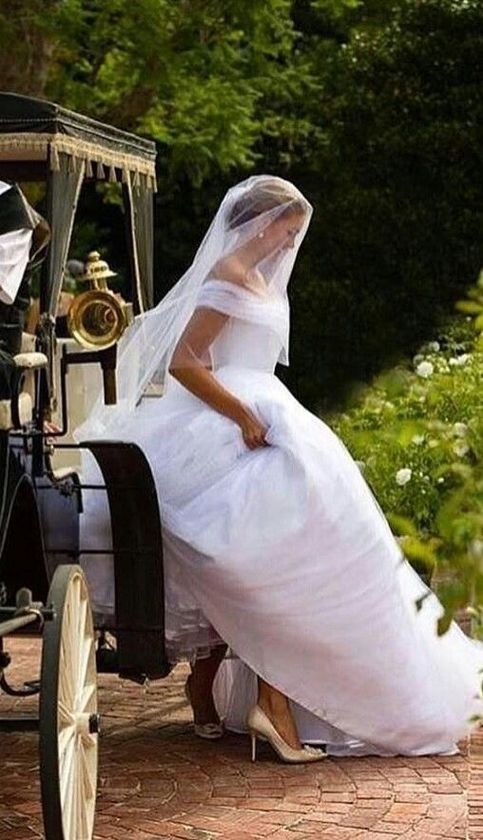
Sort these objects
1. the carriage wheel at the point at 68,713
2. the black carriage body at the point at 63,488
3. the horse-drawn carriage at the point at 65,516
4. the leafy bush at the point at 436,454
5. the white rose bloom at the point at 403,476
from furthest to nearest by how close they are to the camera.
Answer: the white rose bloom at the point at 403,476
the black carriage body at the point at 63,488
the horse-drawn carriage at the point at 65,516
the carriage wheel at the point at 68,713
the leafy bush at the point at 436,454

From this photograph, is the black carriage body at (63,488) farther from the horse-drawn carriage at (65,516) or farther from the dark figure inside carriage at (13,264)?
the dark figure inside carriage at (13,264)

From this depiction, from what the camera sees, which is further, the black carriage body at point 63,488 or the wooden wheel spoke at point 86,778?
the black carriage body at point 63,488

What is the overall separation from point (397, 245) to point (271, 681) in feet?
37.0

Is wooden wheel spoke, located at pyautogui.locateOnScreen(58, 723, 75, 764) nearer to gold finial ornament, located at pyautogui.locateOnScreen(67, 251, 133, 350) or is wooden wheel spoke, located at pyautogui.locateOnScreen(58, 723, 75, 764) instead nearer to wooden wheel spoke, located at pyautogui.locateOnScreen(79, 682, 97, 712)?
wooden wheel spoke, located at pyautogui.locateOnScreen(79, 682, 97, 712)

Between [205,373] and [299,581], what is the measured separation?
2.64ft

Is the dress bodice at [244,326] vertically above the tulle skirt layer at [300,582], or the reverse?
the dress bodice at [244,326]

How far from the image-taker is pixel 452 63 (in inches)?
664

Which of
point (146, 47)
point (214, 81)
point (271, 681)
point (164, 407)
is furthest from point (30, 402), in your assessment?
point (214, 81)

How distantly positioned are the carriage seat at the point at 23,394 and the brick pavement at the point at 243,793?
1267 millimetres

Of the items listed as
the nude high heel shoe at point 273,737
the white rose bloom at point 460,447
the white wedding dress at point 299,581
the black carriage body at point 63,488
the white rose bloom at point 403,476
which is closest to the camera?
the white rose bloom at point 460,447

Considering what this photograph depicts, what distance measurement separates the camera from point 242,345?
21.0ft

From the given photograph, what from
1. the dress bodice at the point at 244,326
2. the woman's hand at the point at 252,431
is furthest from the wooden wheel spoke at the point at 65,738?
the dress bodice at the point at 244,326

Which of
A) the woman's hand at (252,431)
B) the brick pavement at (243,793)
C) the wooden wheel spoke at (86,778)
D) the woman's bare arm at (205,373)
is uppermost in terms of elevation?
the woman's bare arm at (205,373)

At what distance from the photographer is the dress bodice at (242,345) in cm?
637
